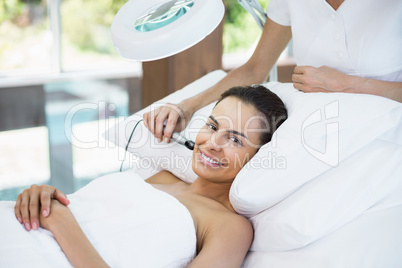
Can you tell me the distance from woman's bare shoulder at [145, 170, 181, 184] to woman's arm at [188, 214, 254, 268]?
43cm

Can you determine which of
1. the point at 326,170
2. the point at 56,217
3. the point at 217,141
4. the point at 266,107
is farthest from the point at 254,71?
the point at 56,217

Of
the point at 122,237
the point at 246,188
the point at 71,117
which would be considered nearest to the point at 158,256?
the point at 122,237

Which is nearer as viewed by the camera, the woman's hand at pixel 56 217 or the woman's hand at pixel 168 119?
the woman's hand at pixel 56 217

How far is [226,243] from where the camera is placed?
111 centimetres

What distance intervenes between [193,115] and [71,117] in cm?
258

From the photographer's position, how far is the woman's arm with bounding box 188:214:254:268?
3.46 ft

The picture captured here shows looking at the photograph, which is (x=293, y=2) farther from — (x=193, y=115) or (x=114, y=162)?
(x=114, y=162)

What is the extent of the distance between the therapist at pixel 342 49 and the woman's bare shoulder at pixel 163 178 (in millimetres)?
157

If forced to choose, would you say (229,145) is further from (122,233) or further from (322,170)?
(122,233)

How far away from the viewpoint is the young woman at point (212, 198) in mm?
1073

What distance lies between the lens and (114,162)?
10.2 feet

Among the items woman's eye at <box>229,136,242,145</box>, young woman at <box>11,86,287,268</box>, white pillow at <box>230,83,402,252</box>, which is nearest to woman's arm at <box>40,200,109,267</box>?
young woman at <box>11,86,287,268</box>

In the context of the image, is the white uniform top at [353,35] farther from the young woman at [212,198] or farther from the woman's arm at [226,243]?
Answer: the woman's arm at [226,243]

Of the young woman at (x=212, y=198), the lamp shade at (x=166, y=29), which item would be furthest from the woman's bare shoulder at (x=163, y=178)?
the lamp shade at (x=166, y=29)
